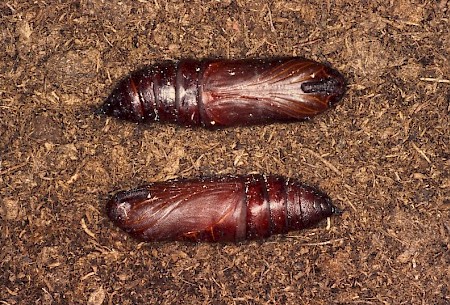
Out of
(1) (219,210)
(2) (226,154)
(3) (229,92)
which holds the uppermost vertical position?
(3) (229,92)

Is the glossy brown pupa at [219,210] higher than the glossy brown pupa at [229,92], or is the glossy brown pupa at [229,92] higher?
the glossy brown pupa at [229,92]

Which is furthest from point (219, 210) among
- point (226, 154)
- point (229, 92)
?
point (229, 92)

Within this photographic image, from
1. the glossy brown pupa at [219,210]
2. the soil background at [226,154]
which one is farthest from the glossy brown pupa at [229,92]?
the glossy brown pupa at [219,210]

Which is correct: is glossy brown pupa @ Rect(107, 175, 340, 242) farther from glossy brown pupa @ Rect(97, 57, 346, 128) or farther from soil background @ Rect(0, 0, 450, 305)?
glossy brown pupa @ Rect(97, 57, 346, 128)

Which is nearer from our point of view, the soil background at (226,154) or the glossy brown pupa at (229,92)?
the glossy brown pupa at (229,92)

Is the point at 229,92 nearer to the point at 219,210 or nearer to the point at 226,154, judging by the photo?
the point at 226,154

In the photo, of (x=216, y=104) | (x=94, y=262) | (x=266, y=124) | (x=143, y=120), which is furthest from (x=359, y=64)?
(x=94, y=262)

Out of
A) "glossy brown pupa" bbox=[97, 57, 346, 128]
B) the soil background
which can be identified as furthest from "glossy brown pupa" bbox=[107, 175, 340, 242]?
"glossy brown pupa" bbox=[97, 57, 346, 128]

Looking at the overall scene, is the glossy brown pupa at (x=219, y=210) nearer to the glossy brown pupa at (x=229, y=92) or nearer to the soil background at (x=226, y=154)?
the soil background at (x=226, y=154)

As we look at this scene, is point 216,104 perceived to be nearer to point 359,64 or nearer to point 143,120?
point 143,120
